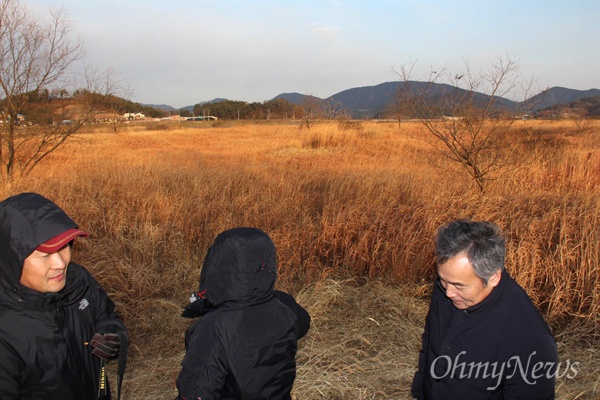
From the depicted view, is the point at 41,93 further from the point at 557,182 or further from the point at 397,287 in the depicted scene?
the point at 557,182

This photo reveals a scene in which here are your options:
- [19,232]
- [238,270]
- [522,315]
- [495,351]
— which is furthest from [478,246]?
[19,232]

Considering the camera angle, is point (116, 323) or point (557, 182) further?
point (557, 182)

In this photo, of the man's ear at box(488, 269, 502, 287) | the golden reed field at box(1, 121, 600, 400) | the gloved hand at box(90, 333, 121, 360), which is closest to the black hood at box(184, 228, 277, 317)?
the gloved hand at box(90, 333, 121, 360)

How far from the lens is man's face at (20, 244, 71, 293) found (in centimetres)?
177

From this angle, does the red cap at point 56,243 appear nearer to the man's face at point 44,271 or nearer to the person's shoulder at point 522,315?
the man's face at point 44,271

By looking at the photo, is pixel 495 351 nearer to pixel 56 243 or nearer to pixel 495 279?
pixel 495 279

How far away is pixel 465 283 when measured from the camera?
5.90 feet

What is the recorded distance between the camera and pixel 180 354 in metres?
3.62

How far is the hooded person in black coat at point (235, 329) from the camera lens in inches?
65.2

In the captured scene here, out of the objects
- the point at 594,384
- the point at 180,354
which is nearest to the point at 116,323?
the point at 180,354

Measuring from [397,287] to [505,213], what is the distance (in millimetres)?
2136

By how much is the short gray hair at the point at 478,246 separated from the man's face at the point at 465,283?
19mm

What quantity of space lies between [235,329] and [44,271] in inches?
33.8

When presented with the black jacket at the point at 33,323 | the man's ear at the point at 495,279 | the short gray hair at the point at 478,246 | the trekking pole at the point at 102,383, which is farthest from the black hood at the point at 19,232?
the man's ear at the point at 495,279
